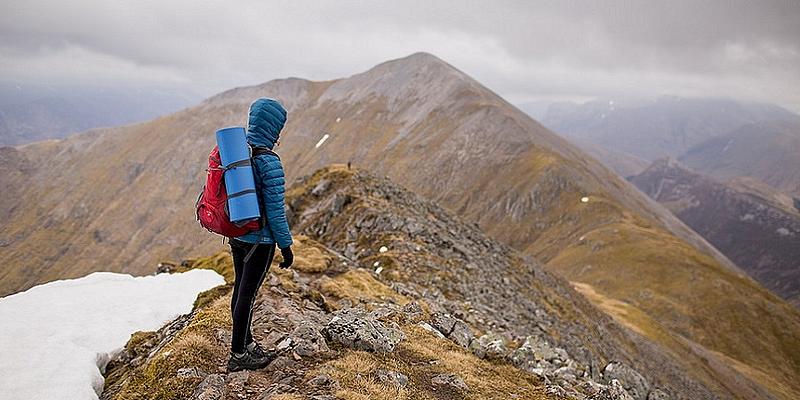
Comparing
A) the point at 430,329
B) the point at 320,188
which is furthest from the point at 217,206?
the point at 320,188

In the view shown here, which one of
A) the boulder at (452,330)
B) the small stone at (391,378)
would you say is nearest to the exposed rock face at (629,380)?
the boulder at (452,330)

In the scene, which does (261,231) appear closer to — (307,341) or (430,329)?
(307,341)

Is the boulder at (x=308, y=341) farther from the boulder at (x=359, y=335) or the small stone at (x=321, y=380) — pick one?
the small stone at (x=321, y=380)

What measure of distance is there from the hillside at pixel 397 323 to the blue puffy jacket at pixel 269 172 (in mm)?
2930

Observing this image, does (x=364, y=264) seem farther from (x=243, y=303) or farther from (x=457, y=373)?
(x=243, y=303)

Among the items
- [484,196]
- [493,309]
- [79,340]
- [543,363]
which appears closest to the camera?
[79,340]

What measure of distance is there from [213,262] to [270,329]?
1069 cm

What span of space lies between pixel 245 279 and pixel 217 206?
5.10 ft

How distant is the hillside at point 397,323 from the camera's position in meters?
9.32

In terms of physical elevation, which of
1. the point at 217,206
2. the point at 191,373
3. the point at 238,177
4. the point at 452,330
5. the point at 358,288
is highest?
the point at 238,177

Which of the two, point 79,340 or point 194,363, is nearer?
point 194,363

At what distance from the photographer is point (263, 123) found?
8.47 m

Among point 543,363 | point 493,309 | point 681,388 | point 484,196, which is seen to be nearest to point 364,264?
point 493,309

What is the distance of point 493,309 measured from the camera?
99.5 ft
